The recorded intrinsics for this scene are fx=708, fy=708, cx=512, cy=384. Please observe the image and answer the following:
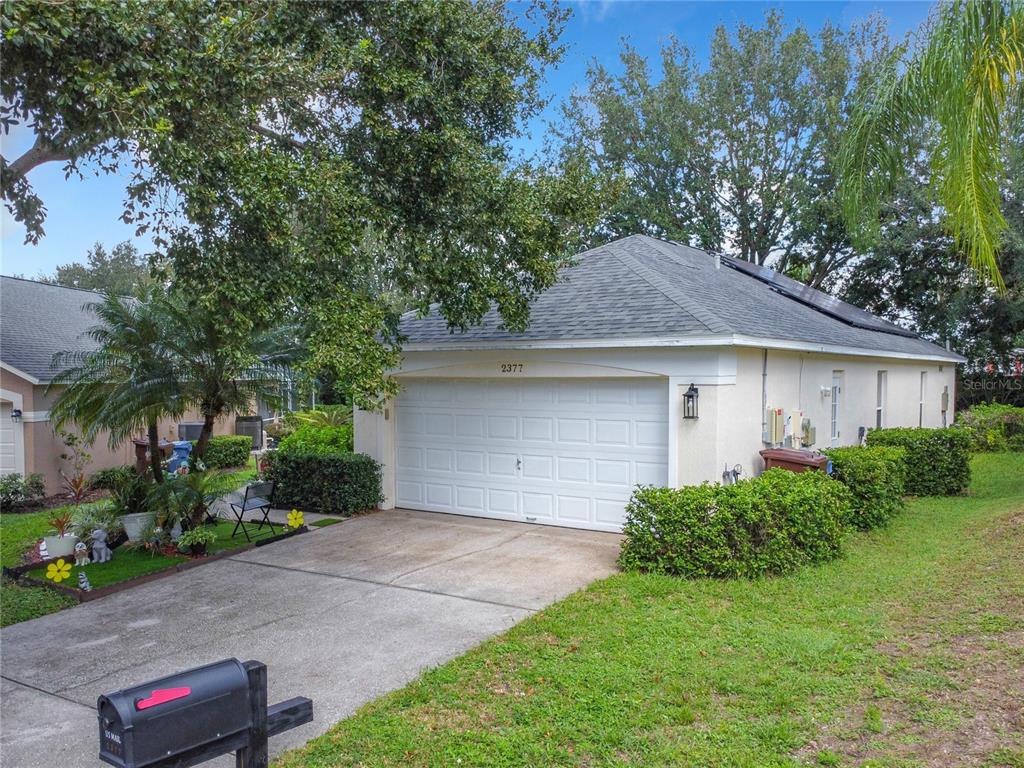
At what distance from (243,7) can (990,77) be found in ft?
28.9

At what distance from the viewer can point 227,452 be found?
19234mm

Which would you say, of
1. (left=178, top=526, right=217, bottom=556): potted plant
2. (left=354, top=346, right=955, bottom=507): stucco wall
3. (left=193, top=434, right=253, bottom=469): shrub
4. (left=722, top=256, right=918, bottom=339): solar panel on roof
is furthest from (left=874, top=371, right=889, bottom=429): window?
(left=193, top=434, right=253, bottom=469): shrub

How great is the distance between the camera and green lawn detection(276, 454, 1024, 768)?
422cm

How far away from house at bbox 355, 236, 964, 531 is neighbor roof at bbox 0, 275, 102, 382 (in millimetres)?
8281

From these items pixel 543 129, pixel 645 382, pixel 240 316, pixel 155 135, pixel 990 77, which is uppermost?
pixel 543 129

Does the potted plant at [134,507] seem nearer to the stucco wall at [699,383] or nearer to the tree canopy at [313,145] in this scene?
the stucco wall at [699,383]

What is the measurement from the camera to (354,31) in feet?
27.3

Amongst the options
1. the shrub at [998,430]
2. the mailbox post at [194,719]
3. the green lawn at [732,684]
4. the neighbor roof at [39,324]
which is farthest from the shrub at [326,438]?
the shrub at [998,430]

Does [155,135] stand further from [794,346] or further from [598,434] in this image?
[794,346]

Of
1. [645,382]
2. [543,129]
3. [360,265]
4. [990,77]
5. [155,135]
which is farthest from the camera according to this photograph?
[543,129]

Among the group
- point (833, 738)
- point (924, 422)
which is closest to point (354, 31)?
point (833, 738)

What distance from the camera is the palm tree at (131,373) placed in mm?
9562

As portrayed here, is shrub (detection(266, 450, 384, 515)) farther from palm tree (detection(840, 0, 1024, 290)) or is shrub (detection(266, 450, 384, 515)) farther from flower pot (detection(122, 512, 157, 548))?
palm tree (detection(840, 0, 1024, 290))

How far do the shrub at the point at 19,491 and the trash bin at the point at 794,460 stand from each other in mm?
14245
